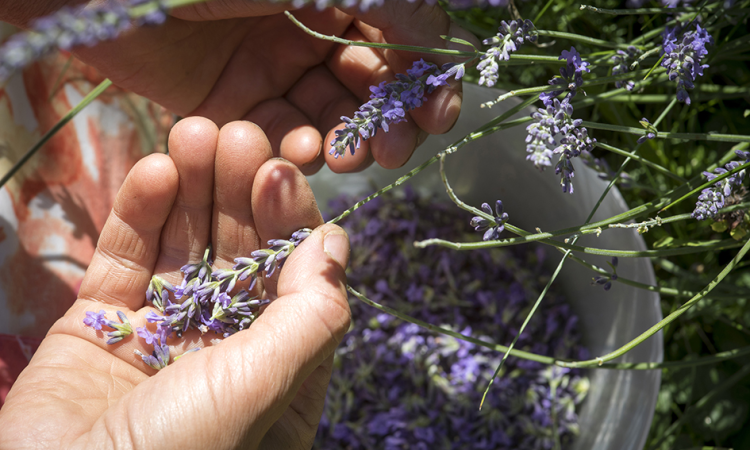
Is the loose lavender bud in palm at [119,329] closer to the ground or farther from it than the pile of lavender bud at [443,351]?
farther from it

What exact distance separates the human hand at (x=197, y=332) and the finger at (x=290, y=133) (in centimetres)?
13

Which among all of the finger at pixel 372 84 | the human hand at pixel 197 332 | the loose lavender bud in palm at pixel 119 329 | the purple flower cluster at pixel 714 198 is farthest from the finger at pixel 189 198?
the purple flower cluster at pixel 714 198

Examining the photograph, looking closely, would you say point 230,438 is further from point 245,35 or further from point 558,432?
point 558,432

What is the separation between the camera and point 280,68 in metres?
1.05

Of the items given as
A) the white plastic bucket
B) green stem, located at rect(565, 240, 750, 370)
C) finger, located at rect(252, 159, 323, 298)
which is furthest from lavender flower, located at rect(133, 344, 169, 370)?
the white plastic bucket

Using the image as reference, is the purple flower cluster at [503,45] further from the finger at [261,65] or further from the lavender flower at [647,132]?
the finger at [261,65]

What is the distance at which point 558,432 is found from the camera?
127 cm

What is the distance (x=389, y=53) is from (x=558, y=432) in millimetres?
1018

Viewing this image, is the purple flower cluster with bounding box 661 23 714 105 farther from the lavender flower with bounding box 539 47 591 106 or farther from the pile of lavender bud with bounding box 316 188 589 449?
the pile of lavender bud with bounding box 316 188 589 449

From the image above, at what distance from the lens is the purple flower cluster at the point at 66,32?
0.30 m

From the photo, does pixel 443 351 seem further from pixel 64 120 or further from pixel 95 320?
pixel 64 120

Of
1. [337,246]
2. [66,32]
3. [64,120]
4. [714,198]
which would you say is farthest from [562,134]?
[64,120]

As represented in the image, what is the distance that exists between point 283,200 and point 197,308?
217mm

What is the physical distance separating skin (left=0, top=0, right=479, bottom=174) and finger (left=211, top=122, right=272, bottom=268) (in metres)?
0.14
